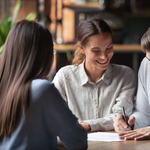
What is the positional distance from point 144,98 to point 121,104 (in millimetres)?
143

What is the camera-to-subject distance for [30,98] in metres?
1.04

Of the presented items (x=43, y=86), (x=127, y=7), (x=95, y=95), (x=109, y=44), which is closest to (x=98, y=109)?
(x=95, y=95)

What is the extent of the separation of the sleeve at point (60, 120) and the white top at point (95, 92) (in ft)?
2.21

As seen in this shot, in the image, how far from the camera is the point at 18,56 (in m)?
1.07

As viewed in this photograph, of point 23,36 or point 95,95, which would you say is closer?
point 23,36

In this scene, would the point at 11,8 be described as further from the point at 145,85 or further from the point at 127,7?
the point at 145,85

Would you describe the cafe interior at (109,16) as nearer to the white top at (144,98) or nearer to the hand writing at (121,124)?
the white top at (144,98)

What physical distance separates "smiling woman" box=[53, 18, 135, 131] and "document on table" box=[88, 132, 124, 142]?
0.84 feet

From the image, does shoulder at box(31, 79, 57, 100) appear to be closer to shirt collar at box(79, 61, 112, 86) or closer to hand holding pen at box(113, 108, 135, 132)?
hand holding pen at box(113, 108, 135, 132)

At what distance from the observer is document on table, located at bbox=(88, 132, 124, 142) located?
1.38 m

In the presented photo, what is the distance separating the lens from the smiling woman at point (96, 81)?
1.78 metres

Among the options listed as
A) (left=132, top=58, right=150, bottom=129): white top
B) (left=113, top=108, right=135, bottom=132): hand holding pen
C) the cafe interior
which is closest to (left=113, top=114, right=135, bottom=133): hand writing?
(left=113, top=108, right=135, bottom=132): hand holding pen

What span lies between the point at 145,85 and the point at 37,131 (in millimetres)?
943

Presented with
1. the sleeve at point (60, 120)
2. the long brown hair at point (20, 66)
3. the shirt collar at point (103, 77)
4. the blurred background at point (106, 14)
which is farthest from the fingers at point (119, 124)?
the blurred background at point (106, 14)
